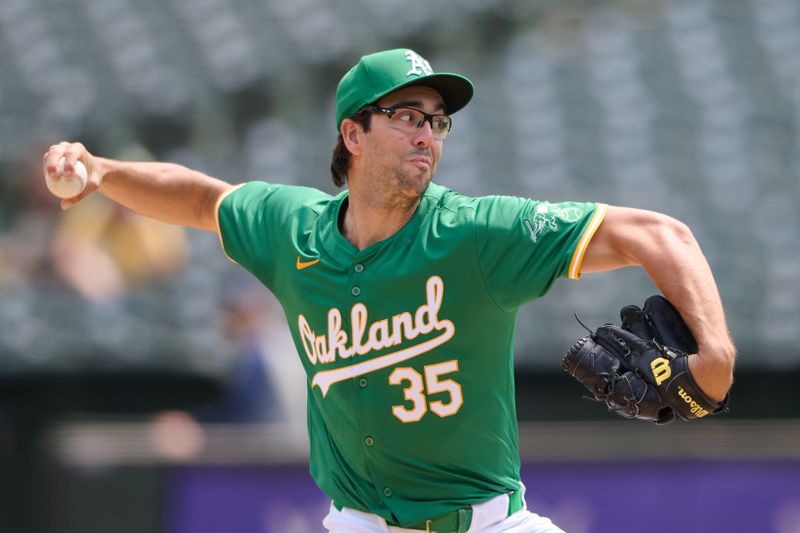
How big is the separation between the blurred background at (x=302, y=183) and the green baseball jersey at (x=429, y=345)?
2.91 metres

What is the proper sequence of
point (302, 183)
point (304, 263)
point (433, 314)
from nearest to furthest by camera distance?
point (433, 314), point (304, 263), point (302, 183)

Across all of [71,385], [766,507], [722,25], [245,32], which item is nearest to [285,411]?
[71,385]

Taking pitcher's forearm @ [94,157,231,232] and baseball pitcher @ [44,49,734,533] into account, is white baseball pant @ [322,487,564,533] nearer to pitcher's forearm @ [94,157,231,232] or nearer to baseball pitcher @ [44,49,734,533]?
baseball pitcher @ [44,49,734,533]

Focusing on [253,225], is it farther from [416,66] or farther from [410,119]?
[416,66]

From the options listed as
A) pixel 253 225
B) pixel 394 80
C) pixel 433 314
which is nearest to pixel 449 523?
pixel 433 314

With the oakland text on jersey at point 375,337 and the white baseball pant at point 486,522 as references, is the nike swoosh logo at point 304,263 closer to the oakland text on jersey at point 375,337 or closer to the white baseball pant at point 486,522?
the oakland text on jersey at point 375,337

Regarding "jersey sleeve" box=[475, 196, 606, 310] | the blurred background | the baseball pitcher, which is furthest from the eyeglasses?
the blurred background

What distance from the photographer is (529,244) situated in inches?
137

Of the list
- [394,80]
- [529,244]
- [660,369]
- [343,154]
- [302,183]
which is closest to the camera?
[660,369]

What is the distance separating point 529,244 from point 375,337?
1.75 feet

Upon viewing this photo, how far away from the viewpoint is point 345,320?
3.73 metres

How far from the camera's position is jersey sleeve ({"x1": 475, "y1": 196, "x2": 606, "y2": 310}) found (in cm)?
342

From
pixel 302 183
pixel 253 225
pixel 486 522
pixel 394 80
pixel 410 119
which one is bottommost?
pixel 486 522

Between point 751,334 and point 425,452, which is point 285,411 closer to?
point 751,334
